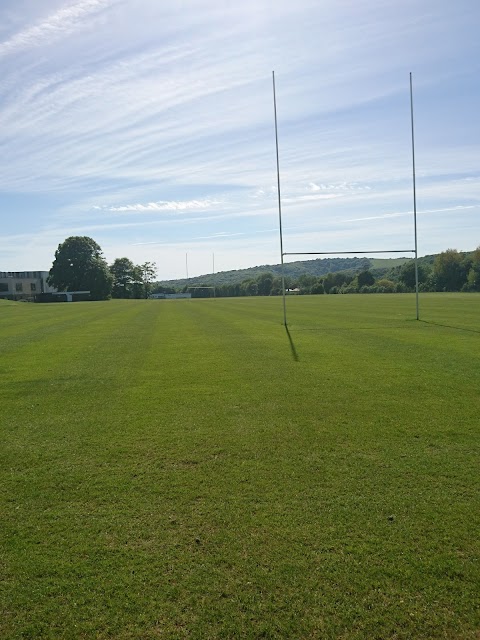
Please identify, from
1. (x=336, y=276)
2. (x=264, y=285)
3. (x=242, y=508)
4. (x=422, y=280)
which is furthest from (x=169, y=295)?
(x=242, y=508)

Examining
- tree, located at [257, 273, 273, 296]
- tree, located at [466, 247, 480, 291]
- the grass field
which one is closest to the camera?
the grass field

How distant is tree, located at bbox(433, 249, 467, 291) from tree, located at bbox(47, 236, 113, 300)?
205 ft

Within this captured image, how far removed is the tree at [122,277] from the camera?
113 meters

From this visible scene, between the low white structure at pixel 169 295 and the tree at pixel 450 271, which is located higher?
the tree at pixel 450 271

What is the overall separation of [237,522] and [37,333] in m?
19.1

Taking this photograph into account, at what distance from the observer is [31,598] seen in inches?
134

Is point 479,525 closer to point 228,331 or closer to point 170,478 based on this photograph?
point 170,478

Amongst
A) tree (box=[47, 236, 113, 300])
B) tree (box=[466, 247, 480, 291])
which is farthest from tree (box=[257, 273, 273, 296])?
tree (box=[466, 247, 480, 291])

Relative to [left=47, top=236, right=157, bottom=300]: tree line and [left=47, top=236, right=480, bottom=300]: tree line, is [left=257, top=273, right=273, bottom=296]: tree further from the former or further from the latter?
[left=47, top=236, right=157, bottom=300]: tree line

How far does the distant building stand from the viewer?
99.5m

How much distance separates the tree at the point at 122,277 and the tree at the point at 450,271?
223 feet

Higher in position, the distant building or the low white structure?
the distant building

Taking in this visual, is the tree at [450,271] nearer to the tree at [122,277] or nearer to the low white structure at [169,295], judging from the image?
the low white structure at [169,295]

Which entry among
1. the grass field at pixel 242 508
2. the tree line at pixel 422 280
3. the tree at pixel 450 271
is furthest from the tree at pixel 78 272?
the grass field at pixel 242 508
